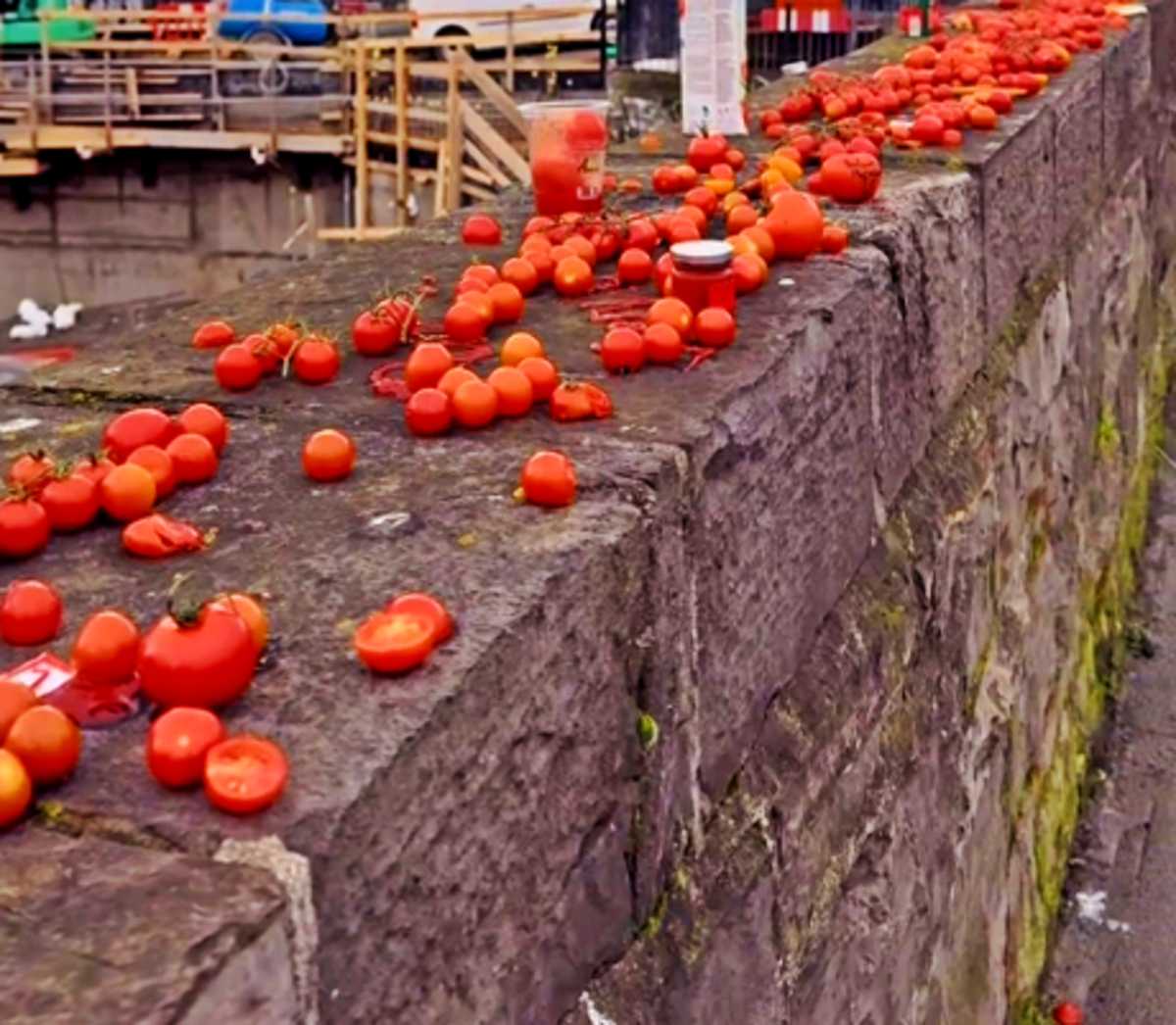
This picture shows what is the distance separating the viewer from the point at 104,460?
2.08m

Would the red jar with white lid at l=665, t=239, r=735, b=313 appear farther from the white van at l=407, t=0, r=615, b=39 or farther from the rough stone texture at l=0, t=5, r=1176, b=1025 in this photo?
the white van at l=407, t=0, r=615, b=39

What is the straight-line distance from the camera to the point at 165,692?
5.12 ft

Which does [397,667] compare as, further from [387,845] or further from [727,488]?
[727,488]

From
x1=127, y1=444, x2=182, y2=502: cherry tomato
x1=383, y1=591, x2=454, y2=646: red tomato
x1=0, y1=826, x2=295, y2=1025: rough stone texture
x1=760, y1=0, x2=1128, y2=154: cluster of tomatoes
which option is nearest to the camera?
x1=0, y1=826, x2=295, y2=1025: rough stone texture

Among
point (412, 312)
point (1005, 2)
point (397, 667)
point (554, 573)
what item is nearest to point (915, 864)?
point (412, 312)

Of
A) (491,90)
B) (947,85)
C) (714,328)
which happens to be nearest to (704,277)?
(714,328)

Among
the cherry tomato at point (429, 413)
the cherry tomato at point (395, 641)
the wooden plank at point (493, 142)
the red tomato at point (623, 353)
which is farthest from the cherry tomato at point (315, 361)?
the wooden plank at point (493, 142)

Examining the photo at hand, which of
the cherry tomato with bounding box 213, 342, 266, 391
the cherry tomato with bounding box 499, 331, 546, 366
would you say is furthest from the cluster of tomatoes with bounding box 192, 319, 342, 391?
the cherry tomato with bounding box 499, 331, 546, 366

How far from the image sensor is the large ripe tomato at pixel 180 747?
4.78 ft

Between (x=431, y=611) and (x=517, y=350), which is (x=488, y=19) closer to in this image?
(x=517, y=350)

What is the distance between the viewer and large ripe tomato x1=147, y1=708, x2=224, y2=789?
1.46m

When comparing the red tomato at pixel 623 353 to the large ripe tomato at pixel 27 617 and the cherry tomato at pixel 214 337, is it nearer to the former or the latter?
the cherry tomato at pixel 214 337

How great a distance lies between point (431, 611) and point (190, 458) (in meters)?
0.59

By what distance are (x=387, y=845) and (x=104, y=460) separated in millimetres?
808
